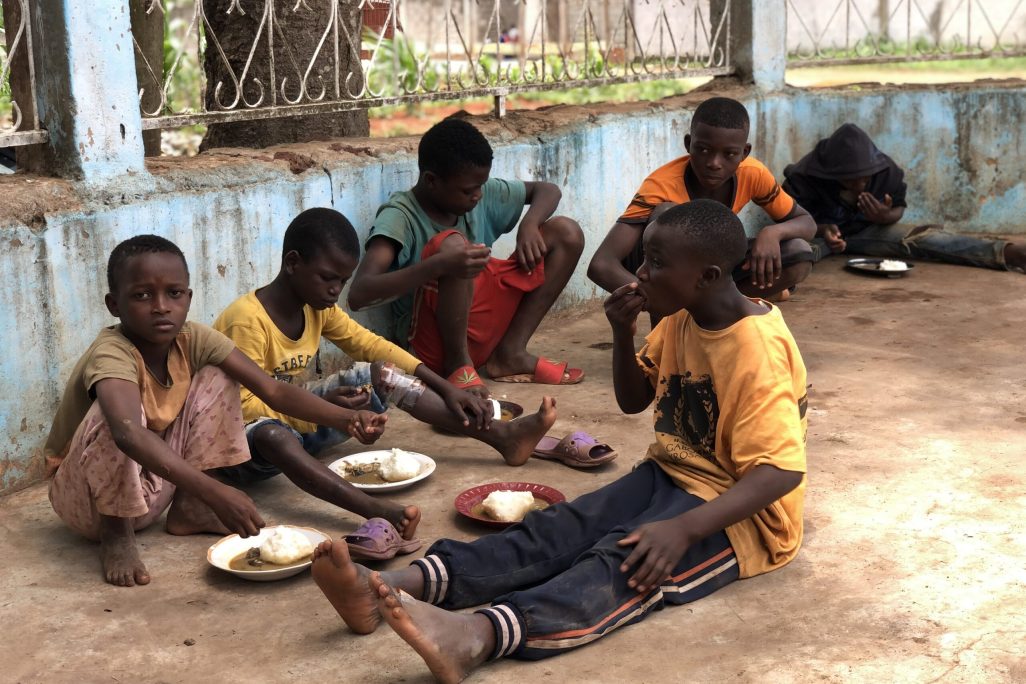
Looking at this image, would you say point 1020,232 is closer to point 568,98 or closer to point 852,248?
point 852,248

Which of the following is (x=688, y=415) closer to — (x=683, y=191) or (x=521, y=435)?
(x=521, y=435)

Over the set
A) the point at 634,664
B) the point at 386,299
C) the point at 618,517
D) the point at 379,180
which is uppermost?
the point at 379,180

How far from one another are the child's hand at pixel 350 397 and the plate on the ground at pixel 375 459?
0.20 meters

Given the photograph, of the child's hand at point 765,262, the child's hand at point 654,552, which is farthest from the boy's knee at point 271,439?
the child's hand at point 765,262

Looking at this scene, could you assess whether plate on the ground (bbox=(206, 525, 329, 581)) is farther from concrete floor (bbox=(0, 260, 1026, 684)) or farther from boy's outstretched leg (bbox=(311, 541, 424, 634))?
boy's outstretched leg (bbox=(311, 541, 424, 634))

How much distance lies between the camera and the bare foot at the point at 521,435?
3.52m

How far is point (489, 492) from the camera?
3252 mm

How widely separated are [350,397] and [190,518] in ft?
1.81

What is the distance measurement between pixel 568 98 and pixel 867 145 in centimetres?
683

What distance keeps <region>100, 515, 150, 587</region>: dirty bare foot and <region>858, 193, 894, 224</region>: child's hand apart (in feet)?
14.6

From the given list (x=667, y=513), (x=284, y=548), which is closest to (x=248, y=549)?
(x=284, y=548)

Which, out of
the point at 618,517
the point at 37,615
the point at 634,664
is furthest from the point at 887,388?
the point at 37,615

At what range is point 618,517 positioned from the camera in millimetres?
2746

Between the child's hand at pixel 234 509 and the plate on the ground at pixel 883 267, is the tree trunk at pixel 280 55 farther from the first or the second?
the plate on the ground at pixel 883 267
